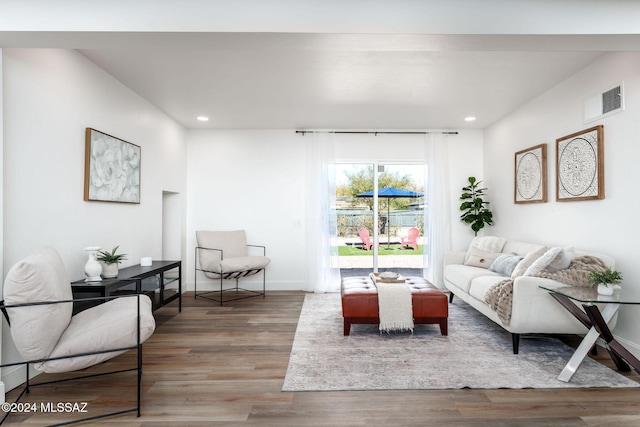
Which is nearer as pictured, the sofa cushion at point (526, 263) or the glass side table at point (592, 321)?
the glass side table at point (592, 321)

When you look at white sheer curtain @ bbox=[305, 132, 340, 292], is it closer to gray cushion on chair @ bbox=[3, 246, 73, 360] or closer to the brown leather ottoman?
the brown leather ottoman

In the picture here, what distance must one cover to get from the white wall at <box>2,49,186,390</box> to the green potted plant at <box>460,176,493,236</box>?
176 inches

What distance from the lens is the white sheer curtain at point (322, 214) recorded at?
18.2ft

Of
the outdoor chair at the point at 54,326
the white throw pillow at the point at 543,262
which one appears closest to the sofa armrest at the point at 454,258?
the white throw pillow at the point at 543,262

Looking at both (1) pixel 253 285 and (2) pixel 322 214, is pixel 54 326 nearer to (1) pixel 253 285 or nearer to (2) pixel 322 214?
(1) pixel 253 285

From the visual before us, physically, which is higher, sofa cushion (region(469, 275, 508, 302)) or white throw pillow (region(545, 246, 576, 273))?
white throw pillow (region(545, 246, 576, 273))

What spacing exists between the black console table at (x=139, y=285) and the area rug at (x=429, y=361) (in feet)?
5.02

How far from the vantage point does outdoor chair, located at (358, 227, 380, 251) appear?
5769 mm

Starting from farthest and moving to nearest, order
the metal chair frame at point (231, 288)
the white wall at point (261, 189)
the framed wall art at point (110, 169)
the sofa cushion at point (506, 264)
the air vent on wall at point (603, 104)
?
the white wall at point (261, 189), the metal chair frame at point (231, 288), the sofa cushion at point (506, 264), the framed wall art at point (110, 169), the air vent on wall at point (603, 104)

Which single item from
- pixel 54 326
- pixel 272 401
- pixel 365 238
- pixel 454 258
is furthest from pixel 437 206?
pixel 54 326

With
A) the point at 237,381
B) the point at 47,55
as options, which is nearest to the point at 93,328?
the point at 237,381

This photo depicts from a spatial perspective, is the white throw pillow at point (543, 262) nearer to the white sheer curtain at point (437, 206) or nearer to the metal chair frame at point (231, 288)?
the white sheer curtain at point (437, 206)

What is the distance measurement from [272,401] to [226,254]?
324 cm

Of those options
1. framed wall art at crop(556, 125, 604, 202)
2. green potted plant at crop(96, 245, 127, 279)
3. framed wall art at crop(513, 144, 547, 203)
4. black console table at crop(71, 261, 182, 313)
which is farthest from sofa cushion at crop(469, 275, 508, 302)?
green potted plant at crop(96, 245, 127, 279)
